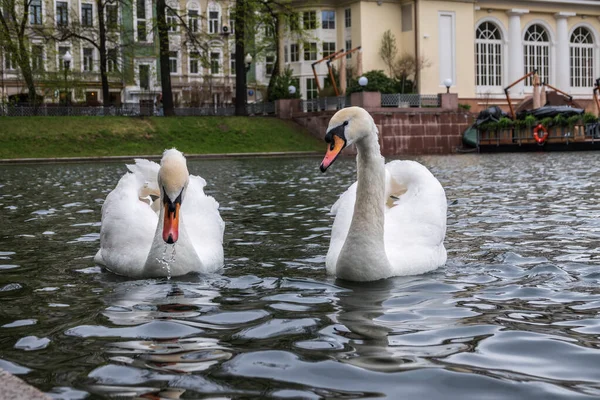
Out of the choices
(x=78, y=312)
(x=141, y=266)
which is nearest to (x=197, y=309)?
(x=78, y=312)

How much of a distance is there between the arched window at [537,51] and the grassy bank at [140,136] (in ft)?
89.0

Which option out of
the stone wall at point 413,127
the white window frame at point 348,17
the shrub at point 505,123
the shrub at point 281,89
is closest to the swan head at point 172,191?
the stone wall at point 413,127

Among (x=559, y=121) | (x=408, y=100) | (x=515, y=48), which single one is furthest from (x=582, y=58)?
(x=559, y=121)

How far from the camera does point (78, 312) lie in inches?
222

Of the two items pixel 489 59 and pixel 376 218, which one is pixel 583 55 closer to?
pixel 489 59

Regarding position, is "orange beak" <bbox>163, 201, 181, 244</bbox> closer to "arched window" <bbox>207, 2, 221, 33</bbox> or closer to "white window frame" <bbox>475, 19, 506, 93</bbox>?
"white window frame" <bbox>475, 19, 506, 93</bbox>

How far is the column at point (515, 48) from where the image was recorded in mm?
63281

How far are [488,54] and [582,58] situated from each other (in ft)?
27.6

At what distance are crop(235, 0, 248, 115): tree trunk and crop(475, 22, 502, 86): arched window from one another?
23322 mm

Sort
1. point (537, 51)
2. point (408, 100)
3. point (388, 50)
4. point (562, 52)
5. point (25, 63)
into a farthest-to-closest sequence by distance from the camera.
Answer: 1. point (537, 51)
2. point (562, 52)
3. point (388, 50)
4. point (408, 100)
5. point (25, 63)

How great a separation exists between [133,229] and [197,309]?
175cm

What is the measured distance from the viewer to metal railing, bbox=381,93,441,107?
44.9m

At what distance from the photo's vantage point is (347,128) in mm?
6105

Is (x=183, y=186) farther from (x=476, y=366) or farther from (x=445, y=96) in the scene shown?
(x=445, y=96)
